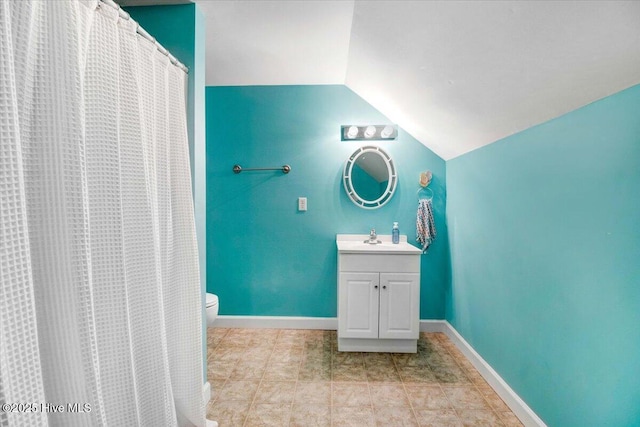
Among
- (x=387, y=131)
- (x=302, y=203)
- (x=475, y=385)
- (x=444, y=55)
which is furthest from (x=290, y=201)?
(x=475, y=385)

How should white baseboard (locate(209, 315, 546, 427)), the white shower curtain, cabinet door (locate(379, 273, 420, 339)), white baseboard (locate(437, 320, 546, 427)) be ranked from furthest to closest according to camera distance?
cabinet door (locate(379, 273, 420, 339))
white baseboard (locate(209, 315, 546, 427))
white baseboard (locate(437, 320, 546, 427))
the white shower curtain

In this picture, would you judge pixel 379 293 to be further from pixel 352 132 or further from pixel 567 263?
pixel 352 132

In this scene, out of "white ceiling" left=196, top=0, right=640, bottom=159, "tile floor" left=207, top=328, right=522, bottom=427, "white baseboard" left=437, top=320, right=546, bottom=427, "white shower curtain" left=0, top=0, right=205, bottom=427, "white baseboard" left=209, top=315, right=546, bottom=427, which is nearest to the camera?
"white shower curtain" left=0, top=0, right=205, bottom=427

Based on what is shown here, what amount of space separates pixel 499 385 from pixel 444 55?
189 centimetres

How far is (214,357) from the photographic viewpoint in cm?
206

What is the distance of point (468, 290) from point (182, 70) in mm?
2349

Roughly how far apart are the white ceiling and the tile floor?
1.56 m

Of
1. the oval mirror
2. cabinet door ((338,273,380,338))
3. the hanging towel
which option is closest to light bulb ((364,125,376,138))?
the oval mirror

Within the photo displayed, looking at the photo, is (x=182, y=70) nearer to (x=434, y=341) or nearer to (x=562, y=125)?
(x=562, y=125)

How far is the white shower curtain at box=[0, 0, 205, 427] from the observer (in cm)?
65

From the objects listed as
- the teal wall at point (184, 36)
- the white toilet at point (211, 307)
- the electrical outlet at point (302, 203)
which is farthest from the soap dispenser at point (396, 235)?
the teal wall at point (184, 36)

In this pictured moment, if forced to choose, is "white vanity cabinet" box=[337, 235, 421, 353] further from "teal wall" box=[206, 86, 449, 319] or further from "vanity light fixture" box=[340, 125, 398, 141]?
"vanity light fixture" box=[340, 125, 398, 141]

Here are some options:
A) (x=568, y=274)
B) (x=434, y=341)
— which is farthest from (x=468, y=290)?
(x=568, y=274)

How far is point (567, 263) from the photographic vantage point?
1.17 m
